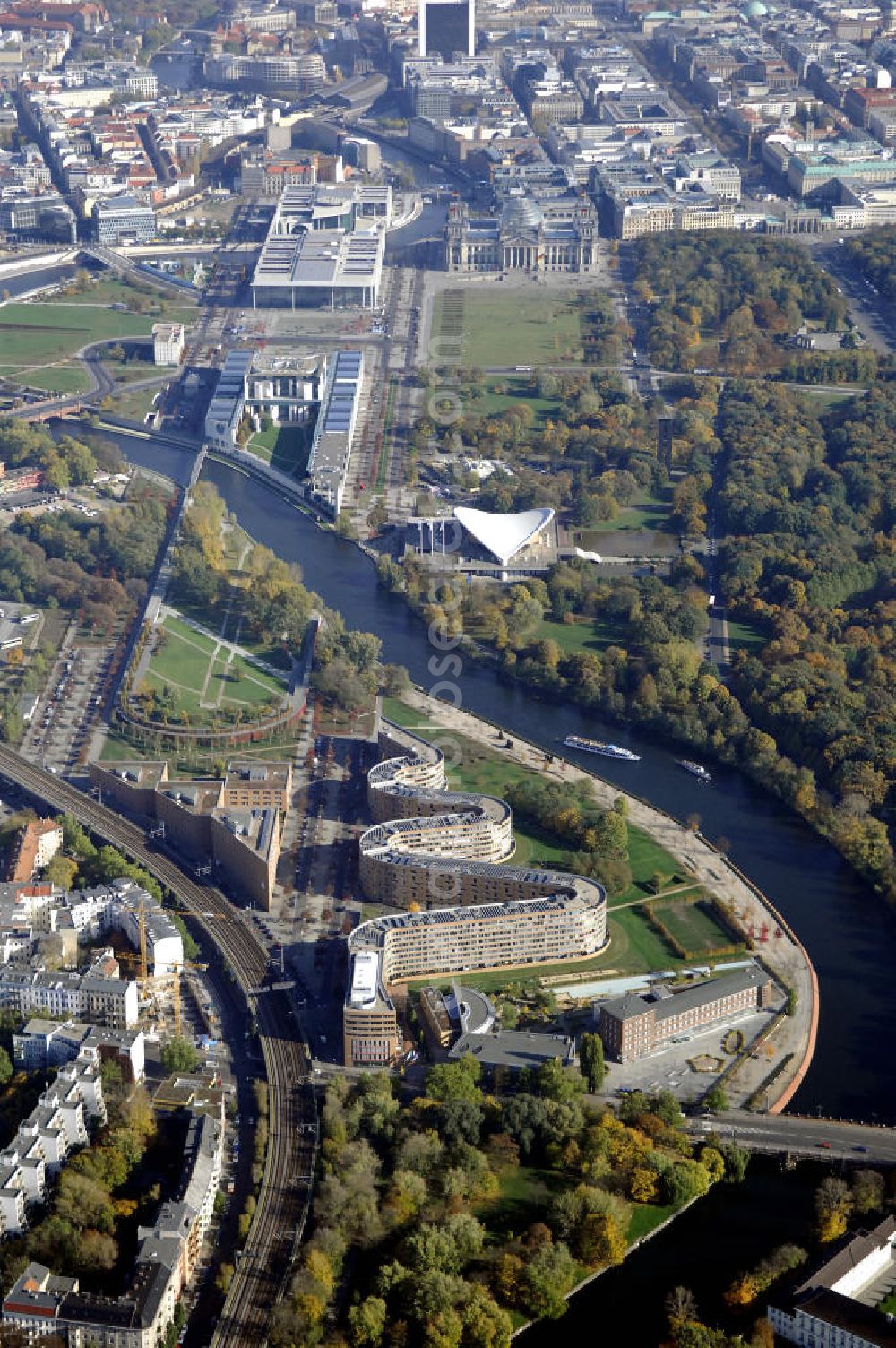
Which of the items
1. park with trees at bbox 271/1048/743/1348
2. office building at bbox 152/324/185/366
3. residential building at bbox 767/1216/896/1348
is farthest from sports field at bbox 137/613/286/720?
residential building at bbox 767/1216/896/1348

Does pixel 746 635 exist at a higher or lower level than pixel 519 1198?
lower

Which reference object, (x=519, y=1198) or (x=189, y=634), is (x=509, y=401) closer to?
(x=189, y=634)

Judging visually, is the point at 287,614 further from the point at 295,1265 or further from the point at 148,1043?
the point at 295,1265

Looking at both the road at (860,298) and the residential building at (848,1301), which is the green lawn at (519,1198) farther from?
the road at (860,298)

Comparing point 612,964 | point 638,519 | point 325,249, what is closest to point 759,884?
point 612,964

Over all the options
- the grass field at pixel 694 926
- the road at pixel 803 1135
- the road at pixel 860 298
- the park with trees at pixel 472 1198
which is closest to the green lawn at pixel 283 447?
the road at pixel 860 298

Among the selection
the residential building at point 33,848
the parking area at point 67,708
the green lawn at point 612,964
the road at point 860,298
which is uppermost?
the residential building at point 33,848

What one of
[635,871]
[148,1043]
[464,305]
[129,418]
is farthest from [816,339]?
[148,1043]

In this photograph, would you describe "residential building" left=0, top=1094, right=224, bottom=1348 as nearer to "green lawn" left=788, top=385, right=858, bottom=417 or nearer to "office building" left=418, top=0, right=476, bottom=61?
"green lawn" left=788, top=385, right=858, bottom=417
